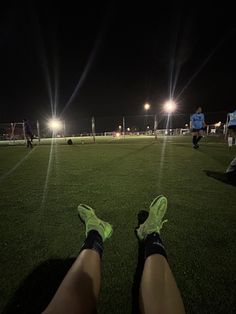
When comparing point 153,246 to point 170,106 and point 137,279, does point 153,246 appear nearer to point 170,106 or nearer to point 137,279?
point 137,279

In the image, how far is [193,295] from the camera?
60.8 inches

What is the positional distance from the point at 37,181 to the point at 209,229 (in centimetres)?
432

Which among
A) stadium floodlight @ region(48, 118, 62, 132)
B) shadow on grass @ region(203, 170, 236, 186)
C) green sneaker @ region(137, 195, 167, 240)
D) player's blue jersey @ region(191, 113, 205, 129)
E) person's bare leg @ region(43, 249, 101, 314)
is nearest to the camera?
person's bare leg @ region(43, 249, 101, 314)

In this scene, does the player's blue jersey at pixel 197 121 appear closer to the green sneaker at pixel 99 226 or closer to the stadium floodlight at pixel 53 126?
the green sneaker at pixel 99 226

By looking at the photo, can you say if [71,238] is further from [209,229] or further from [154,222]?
[209,229]

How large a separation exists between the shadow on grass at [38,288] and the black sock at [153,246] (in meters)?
0.82

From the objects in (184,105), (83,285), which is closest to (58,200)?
(83,285)

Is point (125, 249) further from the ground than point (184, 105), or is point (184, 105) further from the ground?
point (184, 105)

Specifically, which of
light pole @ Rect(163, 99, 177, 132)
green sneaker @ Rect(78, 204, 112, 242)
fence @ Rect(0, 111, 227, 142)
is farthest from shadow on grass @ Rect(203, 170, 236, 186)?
light pole @ Rect(163, 99, 177, 132)

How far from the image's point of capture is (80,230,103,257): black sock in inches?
74.0

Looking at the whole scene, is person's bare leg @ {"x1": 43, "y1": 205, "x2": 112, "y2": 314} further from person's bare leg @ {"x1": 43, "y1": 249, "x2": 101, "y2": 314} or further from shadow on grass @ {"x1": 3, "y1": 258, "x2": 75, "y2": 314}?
shadow on grass @ {"x1": 3, "y1": 258, "x2": 75, "y2": 314}

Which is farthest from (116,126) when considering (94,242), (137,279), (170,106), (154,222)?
(137,279)

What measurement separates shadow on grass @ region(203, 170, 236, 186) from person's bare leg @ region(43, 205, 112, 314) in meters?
3.51

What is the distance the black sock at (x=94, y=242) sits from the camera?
1879 mm
